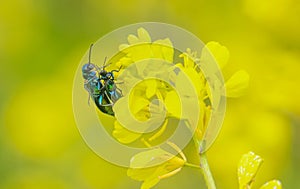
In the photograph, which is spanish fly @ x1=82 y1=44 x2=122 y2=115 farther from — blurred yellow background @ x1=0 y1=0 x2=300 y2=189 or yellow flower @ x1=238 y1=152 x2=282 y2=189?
blurred yellow background @ x1=0 y1=0 x2=300 y2=189

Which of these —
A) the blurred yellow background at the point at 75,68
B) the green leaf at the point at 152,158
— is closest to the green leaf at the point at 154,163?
the green leaf at the point at 152,158

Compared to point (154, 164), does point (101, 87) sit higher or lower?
higher

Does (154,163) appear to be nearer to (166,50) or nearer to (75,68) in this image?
(166,50)

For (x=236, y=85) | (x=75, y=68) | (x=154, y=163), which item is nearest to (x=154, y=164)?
(x=154, y=163)

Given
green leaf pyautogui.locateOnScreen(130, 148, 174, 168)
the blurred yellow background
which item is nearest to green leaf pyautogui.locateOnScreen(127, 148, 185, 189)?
green leaf pyautogui.locateOnScreen(130, 148, 174, 168)

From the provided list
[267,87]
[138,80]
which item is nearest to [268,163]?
[267,87]

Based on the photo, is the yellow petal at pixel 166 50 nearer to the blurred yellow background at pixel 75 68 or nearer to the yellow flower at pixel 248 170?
the yellow flower at pixel 248 170

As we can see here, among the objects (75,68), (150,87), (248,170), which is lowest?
(248,170)

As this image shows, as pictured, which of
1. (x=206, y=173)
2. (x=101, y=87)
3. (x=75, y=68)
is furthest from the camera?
(x=75, y=68)
